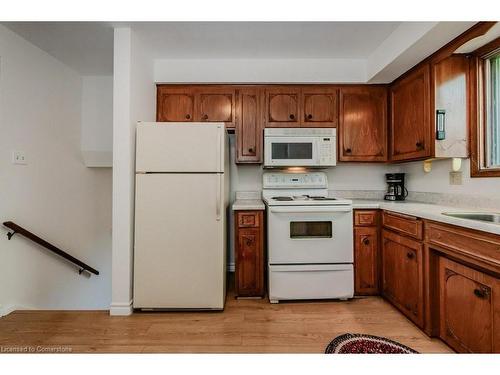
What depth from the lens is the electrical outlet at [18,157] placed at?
212 cm

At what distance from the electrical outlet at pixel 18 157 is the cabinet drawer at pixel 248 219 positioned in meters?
1.95

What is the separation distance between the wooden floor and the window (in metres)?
1.40

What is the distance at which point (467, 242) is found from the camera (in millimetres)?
1367

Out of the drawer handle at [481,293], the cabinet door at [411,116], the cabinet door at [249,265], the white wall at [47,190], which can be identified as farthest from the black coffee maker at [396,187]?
the white wall at [47,190]

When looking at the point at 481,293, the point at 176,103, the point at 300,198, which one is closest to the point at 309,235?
the point at 300,198

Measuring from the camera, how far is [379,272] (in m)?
2.34

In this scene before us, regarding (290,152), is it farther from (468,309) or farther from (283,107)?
(468,309)

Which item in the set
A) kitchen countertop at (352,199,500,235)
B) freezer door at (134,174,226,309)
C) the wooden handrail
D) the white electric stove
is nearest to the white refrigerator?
freezer door at (134,174,226,309)

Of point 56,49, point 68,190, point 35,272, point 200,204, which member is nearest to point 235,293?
point 200,204

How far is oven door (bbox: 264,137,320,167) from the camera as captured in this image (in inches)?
103

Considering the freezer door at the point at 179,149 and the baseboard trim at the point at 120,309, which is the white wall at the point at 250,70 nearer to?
the freezer door at the point at 179,149

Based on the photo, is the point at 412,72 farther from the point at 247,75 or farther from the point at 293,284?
the point at 293,284

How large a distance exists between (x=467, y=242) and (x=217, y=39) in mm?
2394

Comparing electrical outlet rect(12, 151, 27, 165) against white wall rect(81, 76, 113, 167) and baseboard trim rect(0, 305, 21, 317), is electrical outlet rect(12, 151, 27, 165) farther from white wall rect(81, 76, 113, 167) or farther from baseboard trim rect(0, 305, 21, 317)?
baseboard trim rect(0, 305, 21, 317)
